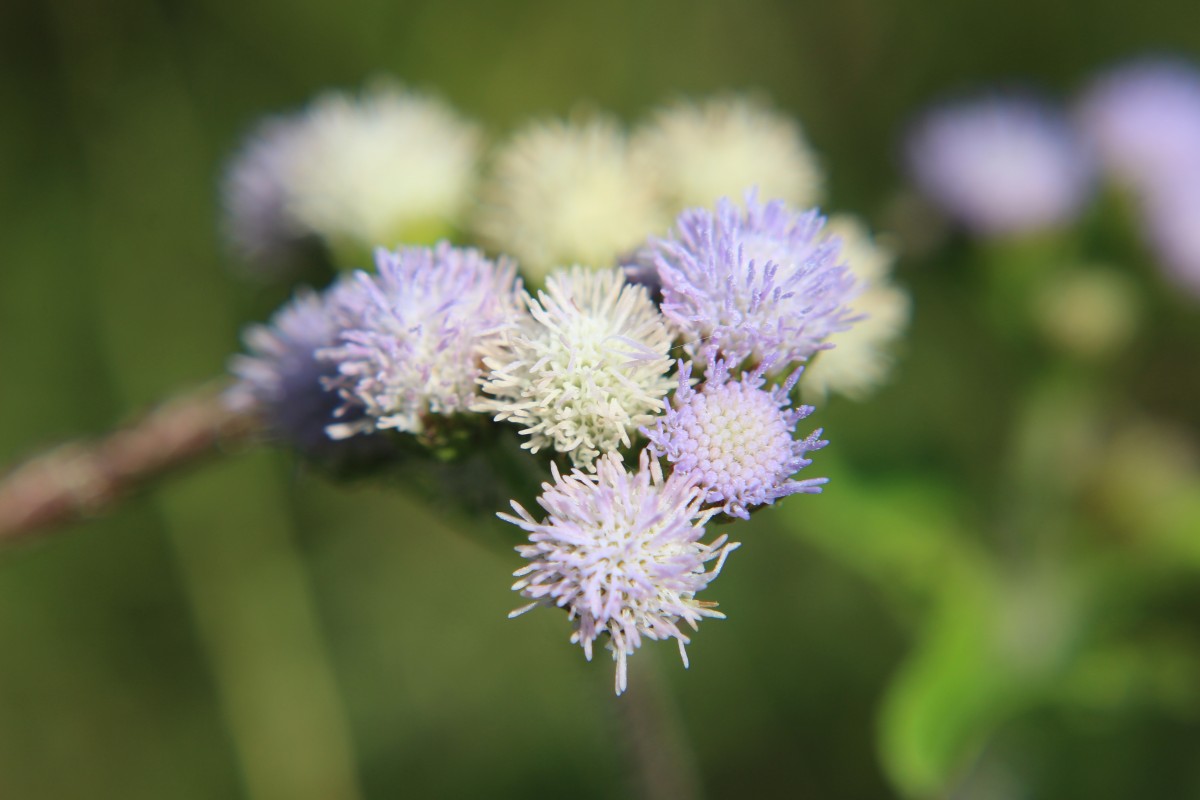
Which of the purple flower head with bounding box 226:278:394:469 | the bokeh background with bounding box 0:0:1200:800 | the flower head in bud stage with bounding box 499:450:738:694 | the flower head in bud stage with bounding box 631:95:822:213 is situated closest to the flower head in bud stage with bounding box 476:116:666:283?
the flower head in bud stage with bounding box 631:95:822:213

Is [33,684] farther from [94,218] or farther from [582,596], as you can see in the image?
[582,596]

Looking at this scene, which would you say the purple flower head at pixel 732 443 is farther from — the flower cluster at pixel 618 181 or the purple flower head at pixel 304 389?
the flower cluster at pixel 618 181

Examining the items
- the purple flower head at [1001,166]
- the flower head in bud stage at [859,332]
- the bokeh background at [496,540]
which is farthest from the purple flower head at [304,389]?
the purple flower head at [1001,166]

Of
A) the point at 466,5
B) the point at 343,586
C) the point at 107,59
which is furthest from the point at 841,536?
the point at 107,59

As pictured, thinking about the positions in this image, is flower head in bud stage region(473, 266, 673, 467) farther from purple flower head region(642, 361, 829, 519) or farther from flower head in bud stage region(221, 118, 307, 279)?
flower head in bud stage region(221, 118, 307, 279)

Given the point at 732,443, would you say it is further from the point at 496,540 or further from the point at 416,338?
the point at 496,540

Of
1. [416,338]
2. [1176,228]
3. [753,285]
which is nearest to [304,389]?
[416,338]
